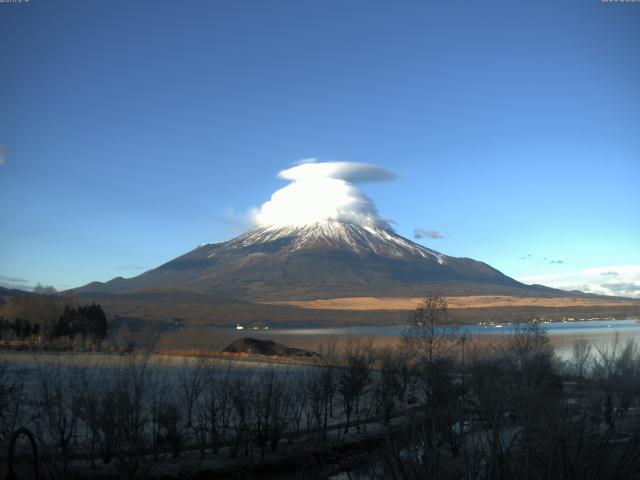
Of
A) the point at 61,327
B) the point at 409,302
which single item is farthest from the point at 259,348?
the point at 409,302

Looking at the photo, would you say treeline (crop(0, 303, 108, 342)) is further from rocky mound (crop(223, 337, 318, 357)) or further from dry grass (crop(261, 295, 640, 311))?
dry grass (crop(261, 295, 640, 311))

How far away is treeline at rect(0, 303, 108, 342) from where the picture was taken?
53.8 meters

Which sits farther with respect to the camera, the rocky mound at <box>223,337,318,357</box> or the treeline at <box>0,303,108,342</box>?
the treeline at <box>0,303,108,342</box>

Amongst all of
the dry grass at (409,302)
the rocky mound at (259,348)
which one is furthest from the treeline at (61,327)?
the dry grass at (409,302)

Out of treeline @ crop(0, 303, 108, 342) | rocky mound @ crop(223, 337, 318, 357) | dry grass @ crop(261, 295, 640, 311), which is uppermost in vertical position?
dry grass @ crop(261, 295, 640, 311)

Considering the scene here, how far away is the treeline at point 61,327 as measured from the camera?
177ft

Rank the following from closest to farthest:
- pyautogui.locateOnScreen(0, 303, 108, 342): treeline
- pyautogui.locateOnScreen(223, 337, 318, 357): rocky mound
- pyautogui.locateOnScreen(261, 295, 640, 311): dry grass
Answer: pyautogui.locateOnScreen(223, 337, 318, 357): rocky mound < pyautogui.locateOnScreen(0, 303, 108, 342): treeline < pyautogui.locateOnScreen(261, 295, 640, 311): dry grass

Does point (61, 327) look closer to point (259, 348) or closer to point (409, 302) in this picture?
point (259, 348)

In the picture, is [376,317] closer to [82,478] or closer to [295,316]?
[295,316]

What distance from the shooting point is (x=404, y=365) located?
26703mm

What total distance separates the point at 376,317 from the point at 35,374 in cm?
12091

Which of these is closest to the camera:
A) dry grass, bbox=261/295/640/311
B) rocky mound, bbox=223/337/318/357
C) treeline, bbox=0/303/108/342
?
rocky mound, bbox=223/337/318/357

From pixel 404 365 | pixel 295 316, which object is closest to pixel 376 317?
pixel 295 316

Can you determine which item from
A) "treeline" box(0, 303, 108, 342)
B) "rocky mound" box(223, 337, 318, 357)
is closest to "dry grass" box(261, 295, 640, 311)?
"rocky mound" box(223, 337, 318, 357)
